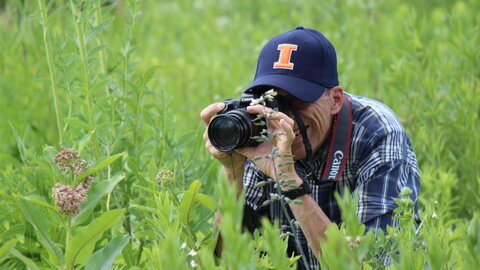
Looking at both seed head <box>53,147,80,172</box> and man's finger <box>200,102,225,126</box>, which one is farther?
man's finger <box>200,102,225,126</box>

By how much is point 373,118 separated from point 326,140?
15 cm

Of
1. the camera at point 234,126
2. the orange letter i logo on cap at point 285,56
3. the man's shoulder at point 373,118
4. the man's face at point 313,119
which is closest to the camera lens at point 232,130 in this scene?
the camera at point 234,126

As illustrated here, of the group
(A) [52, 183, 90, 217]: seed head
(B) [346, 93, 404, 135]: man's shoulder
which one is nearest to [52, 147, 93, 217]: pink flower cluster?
(A) [52, 183, 90, 217]: seed head

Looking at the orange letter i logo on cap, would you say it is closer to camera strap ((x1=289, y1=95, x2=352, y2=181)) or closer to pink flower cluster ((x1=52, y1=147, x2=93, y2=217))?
camera strap ((x1=289, y1=95, x2=352, y2=181))

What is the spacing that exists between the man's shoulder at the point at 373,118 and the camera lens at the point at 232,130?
345mm

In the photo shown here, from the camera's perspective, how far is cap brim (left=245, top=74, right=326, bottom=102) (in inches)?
73.2

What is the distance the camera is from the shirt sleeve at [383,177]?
180 centimetres

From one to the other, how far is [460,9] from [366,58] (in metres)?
0.69

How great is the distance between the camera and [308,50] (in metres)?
1.93

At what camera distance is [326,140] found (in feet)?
6.51

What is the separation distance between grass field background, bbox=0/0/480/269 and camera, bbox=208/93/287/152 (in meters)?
0.18

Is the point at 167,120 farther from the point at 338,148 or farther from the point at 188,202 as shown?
the point at 188,202

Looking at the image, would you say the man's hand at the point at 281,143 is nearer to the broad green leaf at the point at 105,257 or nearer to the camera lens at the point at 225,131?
the camera lens at the point at 225,131

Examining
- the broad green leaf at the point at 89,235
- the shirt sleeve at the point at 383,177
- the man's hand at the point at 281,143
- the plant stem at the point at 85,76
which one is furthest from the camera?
A: the plant stem at the point at 85,76
